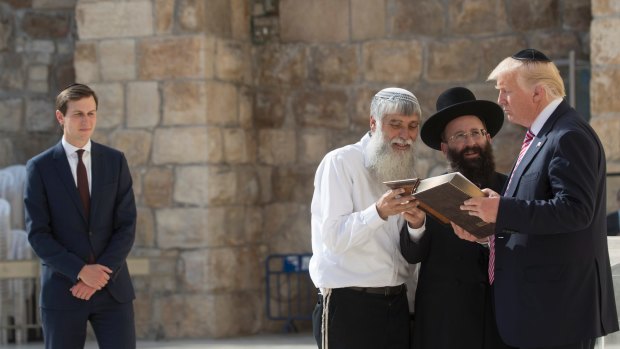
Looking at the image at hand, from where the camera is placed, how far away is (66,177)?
5.32 metres

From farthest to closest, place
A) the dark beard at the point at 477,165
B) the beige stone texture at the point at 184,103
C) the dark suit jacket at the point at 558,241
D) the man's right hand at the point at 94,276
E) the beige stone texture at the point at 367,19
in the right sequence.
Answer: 1. the beige stone texture at the point at 367,19
2. the beige stone texture at the point at 184,103
3. the man's right hand at the point at 94,276
4. the dark beard at the point at 477,165
5. the dark suit jacket at the point at 558,241

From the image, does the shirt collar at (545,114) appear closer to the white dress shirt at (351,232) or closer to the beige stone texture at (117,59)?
the white dress shirt at (351,232)

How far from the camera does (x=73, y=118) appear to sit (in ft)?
17.7

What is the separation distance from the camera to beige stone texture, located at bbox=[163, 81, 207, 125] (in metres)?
8.62

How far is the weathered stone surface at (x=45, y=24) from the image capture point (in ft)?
31.8

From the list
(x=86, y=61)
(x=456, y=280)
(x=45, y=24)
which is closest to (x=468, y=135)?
(x=456, y=280)

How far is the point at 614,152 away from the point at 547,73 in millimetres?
3944

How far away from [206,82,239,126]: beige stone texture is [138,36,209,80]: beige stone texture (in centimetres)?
19

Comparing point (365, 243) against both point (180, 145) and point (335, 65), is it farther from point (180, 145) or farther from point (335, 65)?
point (335, 65)

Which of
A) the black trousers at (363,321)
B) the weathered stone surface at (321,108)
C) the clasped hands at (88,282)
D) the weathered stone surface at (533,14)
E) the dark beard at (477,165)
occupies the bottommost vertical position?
the black trousers at (363,321)

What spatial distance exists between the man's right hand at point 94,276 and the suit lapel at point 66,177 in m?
0.24

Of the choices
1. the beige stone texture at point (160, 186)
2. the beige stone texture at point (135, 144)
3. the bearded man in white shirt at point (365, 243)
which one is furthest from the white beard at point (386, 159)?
the beige stone texture at point (135, 144)

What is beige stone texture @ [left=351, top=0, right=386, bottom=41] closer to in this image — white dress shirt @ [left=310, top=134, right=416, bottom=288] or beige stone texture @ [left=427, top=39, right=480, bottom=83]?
beige stone texture @ [left=427, top=39, right=480, bottom=83]

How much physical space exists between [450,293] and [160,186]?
14.5 ft
